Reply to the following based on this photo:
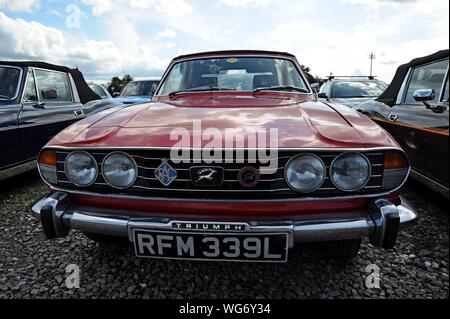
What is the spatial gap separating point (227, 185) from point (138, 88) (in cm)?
810

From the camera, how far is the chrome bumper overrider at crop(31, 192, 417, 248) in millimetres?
1571

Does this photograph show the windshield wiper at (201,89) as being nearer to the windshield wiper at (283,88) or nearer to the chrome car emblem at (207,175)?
the windshield wiper at (283,88)

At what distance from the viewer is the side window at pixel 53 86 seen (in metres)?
4.22

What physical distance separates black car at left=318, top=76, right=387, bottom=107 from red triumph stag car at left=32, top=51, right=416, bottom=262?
5119 mm

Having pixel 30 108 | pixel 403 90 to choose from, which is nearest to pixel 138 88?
pixel 30 108

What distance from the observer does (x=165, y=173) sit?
169cm

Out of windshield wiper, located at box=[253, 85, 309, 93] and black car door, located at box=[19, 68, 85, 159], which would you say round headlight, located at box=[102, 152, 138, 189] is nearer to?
windshield wiper, located at box=[253, 85, 309, 93]

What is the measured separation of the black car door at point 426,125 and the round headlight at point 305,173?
1500 millimetres

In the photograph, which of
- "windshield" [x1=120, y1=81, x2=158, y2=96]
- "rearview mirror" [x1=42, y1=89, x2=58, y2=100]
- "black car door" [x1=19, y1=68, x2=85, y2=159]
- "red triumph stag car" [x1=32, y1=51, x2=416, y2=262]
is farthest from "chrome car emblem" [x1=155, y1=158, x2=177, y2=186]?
"windshield" [x1=120, y1=81, x2=158, y2=96]

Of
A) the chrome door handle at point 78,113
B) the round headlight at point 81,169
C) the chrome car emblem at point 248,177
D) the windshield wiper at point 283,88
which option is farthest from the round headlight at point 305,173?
the chrome door handle at point 78,113

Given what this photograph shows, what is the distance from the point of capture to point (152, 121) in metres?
1.96

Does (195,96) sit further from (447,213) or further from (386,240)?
(447,213)

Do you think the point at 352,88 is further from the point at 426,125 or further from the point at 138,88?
the point at 138,88
